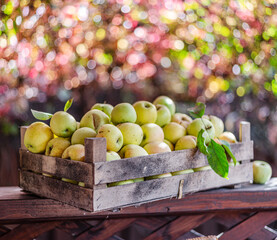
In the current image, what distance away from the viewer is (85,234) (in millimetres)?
1635

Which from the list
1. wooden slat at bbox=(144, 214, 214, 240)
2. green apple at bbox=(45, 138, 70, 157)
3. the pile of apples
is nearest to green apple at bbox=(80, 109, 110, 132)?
the pile of apples

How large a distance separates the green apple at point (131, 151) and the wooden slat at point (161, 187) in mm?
107

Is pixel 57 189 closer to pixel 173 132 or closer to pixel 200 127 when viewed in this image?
pixel 173 132

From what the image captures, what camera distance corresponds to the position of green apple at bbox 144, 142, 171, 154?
5.02 feet

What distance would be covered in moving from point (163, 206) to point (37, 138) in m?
0.60

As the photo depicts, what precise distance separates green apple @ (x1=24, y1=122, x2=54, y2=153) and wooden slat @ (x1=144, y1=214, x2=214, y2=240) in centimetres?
62

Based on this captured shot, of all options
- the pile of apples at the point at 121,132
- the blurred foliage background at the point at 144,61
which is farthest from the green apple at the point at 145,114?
the blurred foliage background at the point at 144,61

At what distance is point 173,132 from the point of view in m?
1.70

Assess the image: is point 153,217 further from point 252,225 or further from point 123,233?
point 123,233

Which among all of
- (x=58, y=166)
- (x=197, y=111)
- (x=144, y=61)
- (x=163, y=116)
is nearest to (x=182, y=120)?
(x=163, y=116)

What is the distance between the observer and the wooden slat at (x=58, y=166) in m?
1.30

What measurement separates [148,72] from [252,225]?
6.16 feet

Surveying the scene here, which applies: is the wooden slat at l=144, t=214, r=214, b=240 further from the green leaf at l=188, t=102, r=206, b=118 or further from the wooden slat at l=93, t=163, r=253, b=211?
the green leaf at l=188, t=102, r=206, b=118

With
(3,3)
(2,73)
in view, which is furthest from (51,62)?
(3,3)
